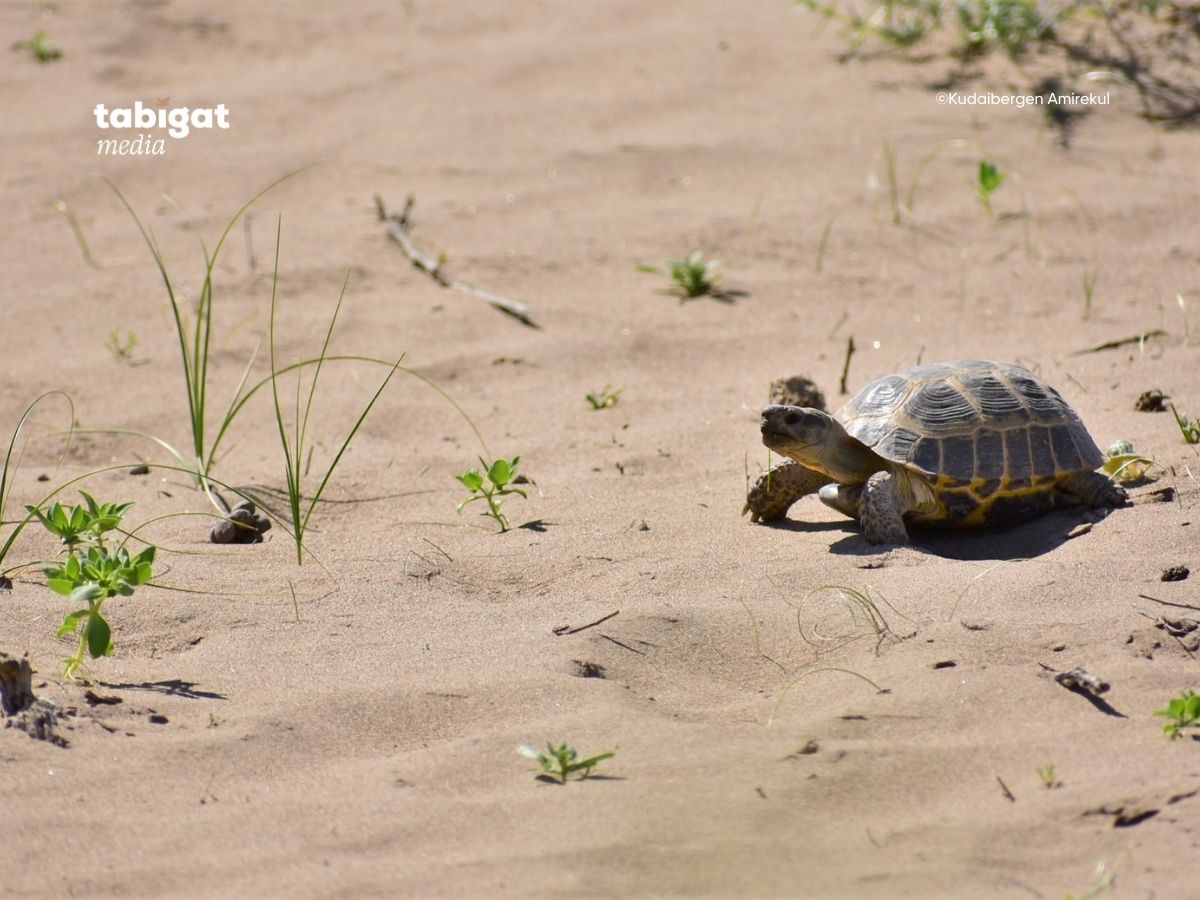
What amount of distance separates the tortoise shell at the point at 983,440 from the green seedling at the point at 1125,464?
0.07 m

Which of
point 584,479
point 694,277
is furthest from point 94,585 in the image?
point 694,277

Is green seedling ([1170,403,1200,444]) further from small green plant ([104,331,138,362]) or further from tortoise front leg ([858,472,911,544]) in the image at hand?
small green plant ([104,331,138,362])

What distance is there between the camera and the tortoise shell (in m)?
3.63

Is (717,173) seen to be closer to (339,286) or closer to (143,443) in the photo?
(339,286)

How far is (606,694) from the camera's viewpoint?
272cm

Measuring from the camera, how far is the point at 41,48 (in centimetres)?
763

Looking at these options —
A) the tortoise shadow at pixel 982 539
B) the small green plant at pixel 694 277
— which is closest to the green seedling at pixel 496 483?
the tortoise shadow at pixel 982 539

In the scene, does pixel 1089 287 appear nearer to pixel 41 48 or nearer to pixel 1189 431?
pixel 1189 431

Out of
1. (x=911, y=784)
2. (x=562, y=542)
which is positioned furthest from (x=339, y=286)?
(x=911, y=784)

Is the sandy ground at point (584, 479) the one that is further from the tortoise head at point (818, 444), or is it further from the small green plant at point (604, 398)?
the tortoise head at point (818, 444)

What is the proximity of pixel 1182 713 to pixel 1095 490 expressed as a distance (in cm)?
134

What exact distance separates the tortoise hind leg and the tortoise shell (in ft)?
0.10

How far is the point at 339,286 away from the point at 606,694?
3.47 metres

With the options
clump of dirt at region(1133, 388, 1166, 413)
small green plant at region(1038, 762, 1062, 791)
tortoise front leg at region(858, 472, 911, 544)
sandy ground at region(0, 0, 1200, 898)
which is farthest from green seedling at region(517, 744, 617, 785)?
clump of dirt at region(1133, 388, 1166, 413)
